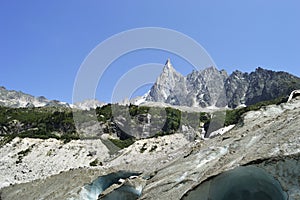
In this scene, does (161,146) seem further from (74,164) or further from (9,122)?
(9,122)

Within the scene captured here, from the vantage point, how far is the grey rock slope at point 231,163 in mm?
10250

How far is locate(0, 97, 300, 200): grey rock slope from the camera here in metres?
10.2

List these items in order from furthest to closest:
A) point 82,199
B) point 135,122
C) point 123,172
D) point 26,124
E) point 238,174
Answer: point 26,124, point 135,122, point 123,172, point 82,199, point 238,174

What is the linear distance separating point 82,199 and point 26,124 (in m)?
70.5

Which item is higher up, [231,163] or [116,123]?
[116,123]

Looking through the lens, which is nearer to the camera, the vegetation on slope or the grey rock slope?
the grey rock slope

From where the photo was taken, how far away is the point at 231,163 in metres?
11.7

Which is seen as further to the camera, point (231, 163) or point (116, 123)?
point (116, 123)

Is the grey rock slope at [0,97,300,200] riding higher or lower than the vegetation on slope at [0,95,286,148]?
lower

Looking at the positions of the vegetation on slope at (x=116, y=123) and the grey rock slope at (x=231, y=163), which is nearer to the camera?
the grey rock slope at (x=231, y=163)

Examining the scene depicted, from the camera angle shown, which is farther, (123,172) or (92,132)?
(92,132)

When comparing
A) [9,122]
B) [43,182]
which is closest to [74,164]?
[43,182]

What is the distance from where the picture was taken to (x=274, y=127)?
1371 cm

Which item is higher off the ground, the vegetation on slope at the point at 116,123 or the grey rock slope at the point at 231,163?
the vegetation on slope at the point at 116,123
